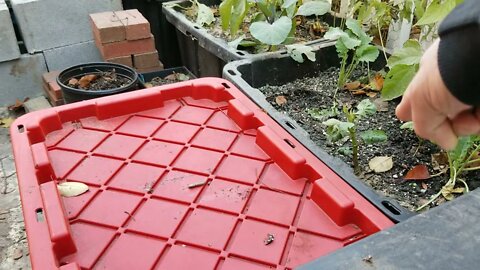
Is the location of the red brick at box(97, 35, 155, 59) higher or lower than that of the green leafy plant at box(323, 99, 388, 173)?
lower

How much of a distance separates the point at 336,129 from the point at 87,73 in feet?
3.64

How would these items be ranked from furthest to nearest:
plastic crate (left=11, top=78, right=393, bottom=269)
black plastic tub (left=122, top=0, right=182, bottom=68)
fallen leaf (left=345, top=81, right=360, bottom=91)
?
black plastic tub (left=122, top=0, right=182, bottom=68), fallen leaf (left=345, top=81, right=360, bottom=91), plastic crate (left=11, top=78, right=393, bottom=269)

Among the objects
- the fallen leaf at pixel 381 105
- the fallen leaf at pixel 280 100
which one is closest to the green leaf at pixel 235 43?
the fallen leaf at pixel 280 100

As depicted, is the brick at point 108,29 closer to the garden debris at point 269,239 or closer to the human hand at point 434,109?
the garden debris at point 269,239

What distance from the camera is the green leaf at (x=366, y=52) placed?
4.36 feet

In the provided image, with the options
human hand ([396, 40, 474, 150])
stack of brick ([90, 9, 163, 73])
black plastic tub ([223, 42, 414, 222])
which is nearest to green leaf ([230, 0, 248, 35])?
black plastic tub ([223, 42, 414, 222])

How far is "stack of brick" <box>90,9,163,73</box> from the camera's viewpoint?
1.85 meters

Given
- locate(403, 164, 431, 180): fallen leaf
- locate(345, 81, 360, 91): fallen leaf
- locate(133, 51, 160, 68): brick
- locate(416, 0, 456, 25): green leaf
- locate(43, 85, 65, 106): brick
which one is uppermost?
locate(416, 0, 456, 25): green leaf

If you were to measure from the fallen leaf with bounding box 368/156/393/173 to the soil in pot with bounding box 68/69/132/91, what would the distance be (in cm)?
103

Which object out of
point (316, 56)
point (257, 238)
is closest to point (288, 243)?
point (257, 238)

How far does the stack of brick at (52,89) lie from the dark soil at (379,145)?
93cm

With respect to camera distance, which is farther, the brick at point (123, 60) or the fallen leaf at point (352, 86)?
the brick at point (123, 60)

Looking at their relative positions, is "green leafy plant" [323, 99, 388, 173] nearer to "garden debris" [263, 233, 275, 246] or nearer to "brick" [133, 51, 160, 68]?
"garden debris" [263, 233, 275, 246]

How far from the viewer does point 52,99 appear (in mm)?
1921
